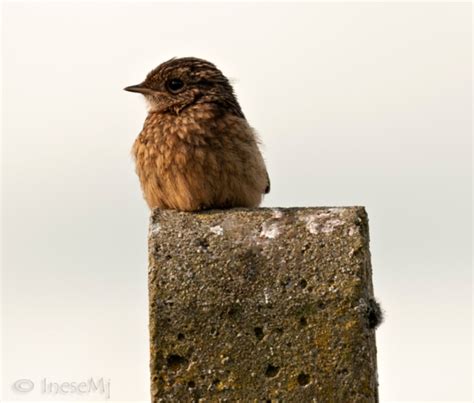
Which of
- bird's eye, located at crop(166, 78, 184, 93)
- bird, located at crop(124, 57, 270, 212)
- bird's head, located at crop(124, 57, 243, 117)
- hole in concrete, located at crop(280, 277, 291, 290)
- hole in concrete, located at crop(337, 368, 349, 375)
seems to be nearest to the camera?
hole in concrete, located at crop(337, 368, 349, 375)

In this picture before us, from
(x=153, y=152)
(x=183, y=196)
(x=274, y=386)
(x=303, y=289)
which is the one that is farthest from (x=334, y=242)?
(x=153, y=152)

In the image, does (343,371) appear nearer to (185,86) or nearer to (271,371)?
(271,371)

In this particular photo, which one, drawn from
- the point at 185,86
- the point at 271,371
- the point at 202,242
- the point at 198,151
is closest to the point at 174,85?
the point at 185,86

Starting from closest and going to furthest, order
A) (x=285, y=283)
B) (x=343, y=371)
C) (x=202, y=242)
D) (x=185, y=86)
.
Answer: (x=343, y=371) < (x=285, y=283) < (x=202, y=242) < (x=185, y=86)

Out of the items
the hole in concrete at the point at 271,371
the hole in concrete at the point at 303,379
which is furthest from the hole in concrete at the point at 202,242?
the hole in concrete at the point at 303,379

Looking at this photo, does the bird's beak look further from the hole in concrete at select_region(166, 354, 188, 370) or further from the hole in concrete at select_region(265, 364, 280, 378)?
the hole in concrete at select_region(265, 364, 280, 378)

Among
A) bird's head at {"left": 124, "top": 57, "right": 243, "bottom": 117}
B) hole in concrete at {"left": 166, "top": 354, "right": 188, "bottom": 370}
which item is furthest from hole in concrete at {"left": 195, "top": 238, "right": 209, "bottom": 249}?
bird's head at {"left": 124, "top": 57, "right": 243, "bottom": 117}
